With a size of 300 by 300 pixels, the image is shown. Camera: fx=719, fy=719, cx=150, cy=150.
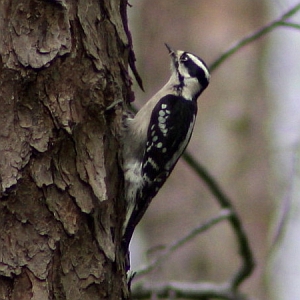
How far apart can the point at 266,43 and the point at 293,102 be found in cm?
62

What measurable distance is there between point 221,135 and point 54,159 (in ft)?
11.6

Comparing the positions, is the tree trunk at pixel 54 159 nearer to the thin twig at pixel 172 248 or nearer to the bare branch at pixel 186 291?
the thin twig at pixel 172 248

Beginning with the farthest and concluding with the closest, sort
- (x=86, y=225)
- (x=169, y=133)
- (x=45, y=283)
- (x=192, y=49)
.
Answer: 1. (x=192, y=49)
2. (x=169, y=133)
3. (x=86, y=225)
4. (x=45, y=283)

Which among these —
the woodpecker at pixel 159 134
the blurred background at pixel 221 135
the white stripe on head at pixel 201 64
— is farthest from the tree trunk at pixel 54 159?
the blurred background at pixel 221 135

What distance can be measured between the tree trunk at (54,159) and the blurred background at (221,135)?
2857mm

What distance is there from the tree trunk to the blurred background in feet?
9.37

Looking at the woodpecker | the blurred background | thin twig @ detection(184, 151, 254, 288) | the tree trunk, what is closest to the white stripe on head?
the woodpecker

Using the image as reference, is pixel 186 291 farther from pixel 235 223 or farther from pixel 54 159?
pixel 54 159

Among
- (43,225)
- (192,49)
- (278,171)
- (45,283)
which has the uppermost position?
(192,49)

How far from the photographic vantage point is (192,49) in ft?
20.8

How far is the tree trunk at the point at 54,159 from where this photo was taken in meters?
2.73

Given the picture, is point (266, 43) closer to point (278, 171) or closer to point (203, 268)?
point (278, 171)

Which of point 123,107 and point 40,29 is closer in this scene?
point 40,29

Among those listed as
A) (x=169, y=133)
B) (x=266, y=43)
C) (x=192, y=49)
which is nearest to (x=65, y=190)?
(x=169, y=133)
